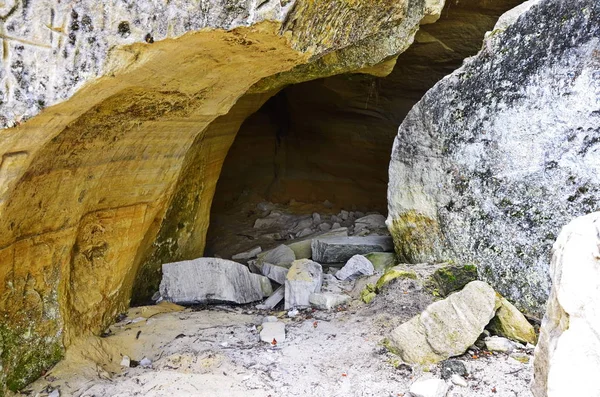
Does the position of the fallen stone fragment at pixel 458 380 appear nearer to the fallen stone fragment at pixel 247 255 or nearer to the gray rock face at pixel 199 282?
the gray rock face at pixel 199 282

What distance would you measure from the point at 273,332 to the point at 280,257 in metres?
1.76

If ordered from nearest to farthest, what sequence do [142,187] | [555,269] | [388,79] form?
[555,269] < [142,187] < [388,79]

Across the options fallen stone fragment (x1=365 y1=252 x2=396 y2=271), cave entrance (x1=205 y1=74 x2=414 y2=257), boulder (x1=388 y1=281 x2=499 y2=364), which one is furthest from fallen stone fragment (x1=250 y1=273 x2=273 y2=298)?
cave entrance (x1=205 y1=74 x2=414 y2=257)

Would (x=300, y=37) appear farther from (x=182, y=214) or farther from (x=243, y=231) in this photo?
(x=243, y=231)

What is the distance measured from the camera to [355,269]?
16.5ft

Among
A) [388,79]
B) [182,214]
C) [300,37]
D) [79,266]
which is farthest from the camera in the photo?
[388,79]

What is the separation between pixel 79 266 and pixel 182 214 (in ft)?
5.12

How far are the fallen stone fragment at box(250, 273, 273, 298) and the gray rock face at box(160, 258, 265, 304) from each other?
22 centimetres

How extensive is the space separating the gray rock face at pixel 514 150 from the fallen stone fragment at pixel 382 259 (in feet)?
1.58

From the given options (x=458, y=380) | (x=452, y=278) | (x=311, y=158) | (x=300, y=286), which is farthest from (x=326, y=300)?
(x=311, y=158)

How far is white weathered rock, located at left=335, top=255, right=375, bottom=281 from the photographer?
500 centimetres

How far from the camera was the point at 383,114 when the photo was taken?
7828 millimetres

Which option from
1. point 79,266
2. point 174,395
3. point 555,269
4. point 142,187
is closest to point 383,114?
point 142,187

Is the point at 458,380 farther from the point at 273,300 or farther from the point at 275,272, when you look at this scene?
the point at 275,272
